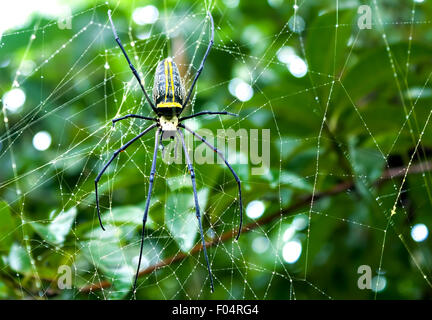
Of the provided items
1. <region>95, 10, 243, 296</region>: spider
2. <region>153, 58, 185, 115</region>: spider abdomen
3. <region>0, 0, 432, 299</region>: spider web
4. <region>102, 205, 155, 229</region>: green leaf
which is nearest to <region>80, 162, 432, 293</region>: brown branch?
<region>0, 0, 432, 299</region>: spider web

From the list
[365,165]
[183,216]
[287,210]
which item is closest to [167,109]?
[183,216]

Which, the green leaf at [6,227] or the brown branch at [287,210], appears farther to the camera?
the brown branch at [287,210]

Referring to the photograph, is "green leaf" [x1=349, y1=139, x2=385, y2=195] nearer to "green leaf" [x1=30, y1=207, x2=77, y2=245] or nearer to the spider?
the spider

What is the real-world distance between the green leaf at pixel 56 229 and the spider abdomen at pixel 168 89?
2.25ft

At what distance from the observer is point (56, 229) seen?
2.15 meters

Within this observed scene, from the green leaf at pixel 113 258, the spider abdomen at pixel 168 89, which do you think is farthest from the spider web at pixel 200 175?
the spider abdomen at pixel 168 89

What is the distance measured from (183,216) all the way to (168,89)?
64 cm

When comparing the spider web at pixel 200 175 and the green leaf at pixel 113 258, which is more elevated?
the spider web at pixel 200 175

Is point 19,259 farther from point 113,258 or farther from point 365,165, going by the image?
point 365,165

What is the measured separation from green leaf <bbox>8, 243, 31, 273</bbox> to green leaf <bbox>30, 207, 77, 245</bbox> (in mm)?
163

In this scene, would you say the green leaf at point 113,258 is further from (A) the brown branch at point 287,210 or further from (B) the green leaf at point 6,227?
(B) the green leaf at point 6,227

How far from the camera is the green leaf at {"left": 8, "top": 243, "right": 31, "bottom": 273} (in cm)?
218

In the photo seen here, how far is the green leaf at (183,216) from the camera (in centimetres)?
218
